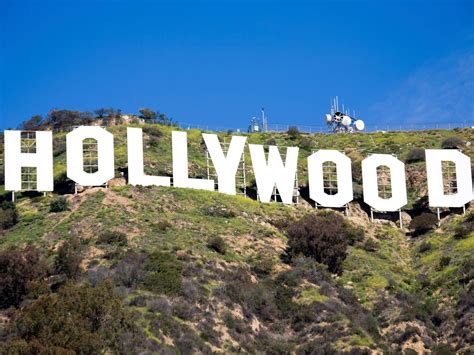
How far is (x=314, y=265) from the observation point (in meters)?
70.4

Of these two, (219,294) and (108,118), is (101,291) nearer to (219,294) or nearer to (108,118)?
(219,294)

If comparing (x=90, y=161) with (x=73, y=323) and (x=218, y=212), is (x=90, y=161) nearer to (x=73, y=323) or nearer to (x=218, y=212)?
(x=218, y=212)

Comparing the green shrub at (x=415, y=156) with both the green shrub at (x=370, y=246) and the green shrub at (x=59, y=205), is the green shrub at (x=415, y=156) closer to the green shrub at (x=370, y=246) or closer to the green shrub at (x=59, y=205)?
the green shrub at (x=370, y=246)

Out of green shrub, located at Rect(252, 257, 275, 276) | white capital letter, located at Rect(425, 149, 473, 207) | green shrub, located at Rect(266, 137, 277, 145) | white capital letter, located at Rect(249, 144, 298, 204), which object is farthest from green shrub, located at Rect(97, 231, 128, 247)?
green shrub, located at Rect(266, 137, 277, 145)

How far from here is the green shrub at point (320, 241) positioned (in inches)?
2825

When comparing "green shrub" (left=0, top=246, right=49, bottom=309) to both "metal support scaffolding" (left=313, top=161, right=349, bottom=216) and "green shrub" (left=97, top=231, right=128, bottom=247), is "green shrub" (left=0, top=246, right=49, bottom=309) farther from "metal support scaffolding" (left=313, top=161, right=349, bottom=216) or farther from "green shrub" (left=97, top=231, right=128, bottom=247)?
"metal support scaffolding" (left=313, top=161, right=349, bottom=216)

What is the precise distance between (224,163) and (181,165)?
3387 millimetres

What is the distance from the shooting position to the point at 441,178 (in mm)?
A: 83938

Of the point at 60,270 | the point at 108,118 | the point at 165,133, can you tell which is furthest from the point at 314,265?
the point at 108,118

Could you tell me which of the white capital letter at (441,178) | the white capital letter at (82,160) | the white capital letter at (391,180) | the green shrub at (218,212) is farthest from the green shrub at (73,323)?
the white capital letter at (441,178)

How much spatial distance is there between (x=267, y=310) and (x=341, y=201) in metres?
20.5

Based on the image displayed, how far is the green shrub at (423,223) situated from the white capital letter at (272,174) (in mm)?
9120

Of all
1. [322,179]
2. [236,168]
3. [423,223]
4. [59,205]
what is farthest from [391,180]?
[59,205]

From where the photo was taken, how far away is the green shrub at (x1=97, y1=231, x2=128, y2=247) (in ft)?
224
